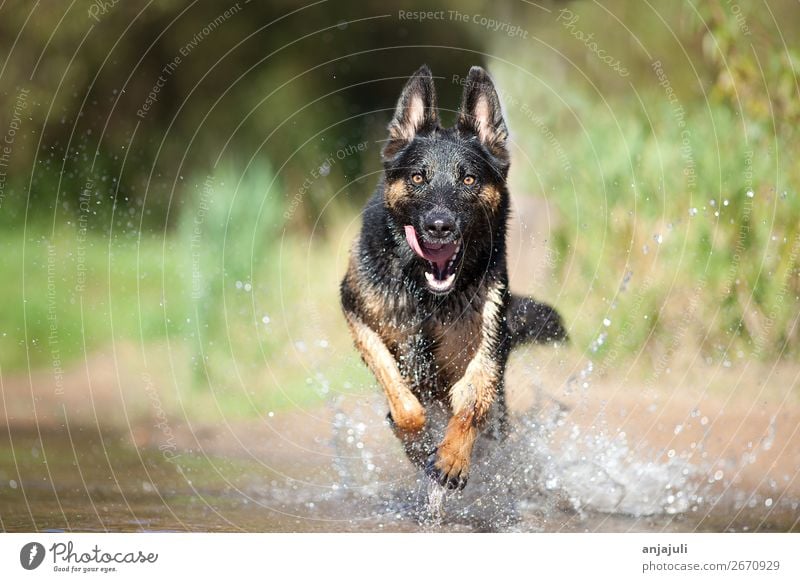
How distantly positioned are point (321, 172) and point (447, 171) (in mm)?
2763

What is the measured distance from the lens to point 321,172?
10008 mm

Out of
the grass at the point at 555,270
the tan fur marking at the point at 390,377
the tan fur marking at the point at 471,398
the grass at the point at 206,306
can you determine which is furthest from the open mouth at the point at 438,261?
the grass at the point at 206,306

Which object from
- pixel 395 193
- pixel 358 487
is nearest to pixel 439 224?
pixel 395 193

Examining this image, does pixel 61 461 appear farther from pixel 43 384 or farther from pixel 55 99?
pixel 55 99

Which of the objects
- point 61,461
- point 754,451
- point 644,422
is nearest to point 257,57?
point 61,461

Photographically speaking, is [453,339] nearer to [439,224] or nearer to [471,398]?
[471,398]

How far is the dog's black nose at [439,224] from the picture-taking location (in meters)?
7.27

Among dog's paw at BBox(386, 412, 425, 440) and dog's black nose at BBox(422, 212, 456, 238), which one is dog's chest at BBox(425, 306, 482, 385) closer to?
dog's paw at BBox(386, 412, 425, 440)

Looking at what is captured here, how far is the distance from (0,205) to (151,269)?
1.51 meters

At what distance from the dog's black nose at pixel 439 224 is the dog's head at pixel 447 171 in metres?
0.08

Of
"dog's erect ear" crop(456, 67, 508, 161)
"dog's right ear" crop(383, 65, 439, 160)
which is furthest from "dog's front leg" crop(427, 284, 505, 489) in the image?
"dog's right ear" crop(383, 65, 439, 160)

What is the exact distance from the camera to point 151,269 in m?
9.89
